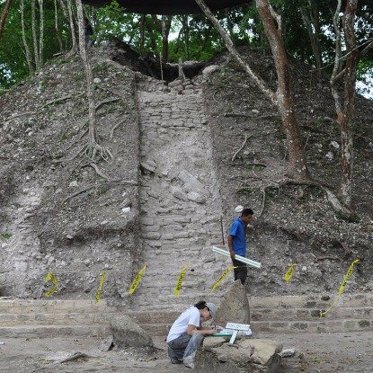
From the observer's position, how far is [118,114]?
51.2ft

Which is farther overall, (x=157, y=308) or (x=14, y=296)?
(x=14, y=296)

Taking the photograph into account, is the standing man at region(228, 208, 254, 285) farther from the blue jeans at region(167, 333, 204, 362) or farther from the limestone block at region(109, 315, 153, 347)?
the blue jeans at region(167, 333, 204, 362)

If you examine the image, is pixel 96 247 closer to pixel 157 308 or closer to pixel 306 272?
pixel 157 308

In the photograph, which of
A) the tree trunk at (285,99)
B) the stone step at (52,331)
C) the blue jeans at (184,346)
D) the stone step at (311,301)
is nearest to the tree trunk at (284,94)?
the tree trunk at (285,99)

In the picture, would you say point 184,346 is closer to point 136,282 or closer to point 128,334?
point 128,334

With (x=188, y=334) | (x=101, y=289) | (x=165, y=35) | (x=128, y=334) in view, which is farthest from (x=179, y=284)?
(x=165, y=35)

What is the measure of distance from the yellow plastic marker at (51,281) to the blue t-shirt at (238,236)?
296cm

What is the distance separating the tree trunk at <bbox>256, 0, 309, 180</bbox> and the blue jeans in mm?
5849

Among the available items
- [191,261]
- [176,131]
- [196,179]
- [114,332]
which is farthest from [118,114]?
[114,332]

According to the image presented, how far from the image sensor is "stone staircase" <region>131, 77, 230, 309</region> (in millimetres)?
11555

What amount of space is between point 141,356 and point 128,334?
0.31 metres

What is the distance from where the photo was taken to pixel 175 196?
44.5 ft

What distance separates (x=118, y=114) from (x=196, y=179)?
2.65 metres

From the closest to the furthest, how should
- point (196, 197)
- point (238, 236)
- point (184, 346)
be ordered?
point (184, 346), point (238, 236), point (196, 197)
